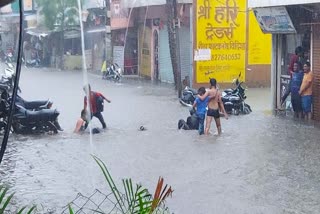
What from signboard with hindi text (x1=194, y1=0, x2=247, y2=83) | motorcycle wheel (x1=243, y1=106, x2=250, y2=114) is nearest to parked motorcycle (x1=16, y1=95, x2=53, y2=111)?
motorcycle wheel (x1=243, y1=106, x2=250, y2=114)

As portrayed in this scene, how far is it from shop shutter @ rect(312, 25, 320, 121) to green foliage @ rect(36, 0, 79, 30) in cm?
2854

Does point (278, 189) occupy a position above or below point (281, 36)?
below

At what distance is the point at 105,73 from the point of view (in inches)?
1372

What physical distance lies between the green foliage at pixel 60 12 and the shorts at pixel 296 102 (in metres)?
28.1

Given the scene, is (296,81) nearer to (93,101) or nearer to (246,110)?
(246,110)

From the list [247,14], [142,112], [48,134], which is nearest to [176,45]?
[247,14]

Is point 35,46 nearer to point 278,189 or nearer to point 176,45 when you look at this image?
point 176,45

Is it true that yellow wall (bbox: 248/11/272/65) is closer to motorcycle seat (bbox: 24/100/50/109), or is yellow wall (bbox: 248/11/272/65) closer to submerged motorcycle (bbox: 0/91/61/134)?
motorcycle seat (bbox: 24/100/50/109)

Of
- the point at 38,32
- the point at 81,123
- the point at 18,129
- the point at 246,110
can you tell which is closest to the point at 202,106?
the point at 81,123

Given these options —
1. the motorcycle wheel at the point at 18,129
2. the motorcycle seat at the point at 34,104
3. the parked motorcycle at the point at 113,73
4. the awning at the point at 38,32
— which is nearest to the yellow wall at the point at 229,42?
the parked motorcycle at the point at 113,73

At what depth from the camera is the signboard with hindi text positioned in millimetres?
25922

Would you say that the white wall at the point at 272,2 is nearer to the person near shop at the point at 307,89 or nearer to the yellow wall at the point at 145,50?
the person near shop at the point at 307,89

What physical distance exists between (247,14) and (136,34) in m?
10.7

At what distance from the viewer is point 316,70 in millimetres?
16734
